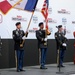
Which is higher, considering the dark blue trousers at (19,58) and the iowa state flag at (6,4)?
the iowa state flag at (6,4)

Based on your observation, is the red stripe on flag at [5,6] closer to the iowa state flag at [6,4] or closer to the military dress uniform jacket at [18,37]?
the iowa state flag at [6,4]

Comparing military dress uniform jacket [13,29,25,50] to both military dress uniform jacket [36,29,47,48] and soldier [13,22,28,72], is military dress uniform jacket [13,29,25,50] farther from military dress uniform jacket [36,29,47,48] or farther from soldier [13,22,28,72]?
military dress uniform jacket [36,29,47,48]

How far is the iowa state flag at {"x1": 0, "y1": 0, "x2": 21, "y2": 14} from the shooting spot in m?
14.1

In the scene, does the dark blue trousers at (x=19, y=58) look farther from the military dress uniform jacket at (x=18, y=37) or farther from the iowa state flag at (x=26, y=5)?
the iowa state flag at (x=26, y=5)

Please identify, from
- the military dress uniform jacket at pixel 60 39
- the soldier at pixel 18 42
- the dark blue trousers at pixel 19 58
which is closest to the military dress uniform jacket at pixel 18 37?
the soldier at pixel 18 42

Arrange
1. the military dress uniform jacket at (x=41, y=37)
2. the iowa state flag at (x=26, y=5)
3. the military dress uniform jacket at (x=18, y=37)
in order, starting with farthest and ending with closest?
the military dress uniform jacket at (x=41, y=37), the military dress uniform jacket at (x=18, y=37), the iowa state flag at (x=26, y=5)

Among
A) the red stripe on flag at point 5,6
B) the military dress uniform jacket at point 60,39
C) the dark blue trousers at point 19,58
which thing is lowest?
the dark blue trousers at point 19,58

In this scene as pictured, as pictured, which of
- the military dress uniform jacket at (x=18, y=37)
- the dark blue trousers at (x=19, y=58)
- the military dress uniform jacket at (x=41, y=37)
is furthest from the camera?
the military dress uniform jacket at (x=41, y=37)

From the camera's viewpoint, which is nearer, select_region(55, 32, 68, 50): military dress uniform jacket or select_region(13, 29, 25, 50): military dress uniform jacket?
select_region(13, 29, 25, 50): military dress uniform jacket

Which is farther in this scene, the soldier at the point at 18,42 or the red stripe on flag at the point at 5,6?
the soldier at the point at 18,42

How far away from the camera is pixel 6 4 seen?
14.2m

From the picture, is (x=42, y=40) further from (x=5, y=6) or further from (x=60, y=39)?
(x=5, y=6)

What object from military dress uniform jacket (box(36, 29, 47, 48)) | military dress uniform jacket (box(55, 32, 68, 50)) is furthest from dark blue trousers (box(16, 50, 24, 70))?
military dress uniform jacket (box(55, 32, 68, 50))

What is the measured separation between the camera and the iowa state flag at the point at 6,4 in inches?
553
